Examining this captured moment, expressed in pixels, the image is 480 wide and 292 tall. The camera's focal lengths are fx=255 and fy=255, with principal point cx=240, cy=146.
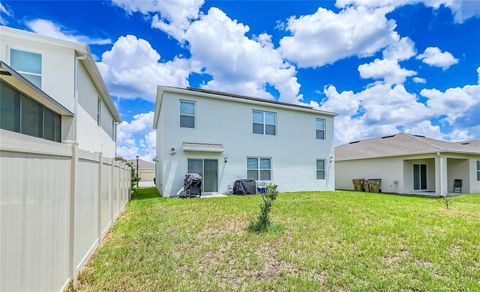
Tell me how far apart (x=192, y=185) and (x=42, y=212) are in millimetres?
10384

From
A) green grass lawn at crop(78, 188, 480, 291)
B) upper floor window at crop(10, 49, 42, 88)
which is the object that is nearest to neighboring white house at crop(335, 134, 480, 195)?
green grass lawn at crop(78, 188, 480, 291)

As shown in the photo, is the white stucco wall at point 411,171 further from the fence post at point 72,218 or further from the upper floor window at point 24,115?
the upper floor window at point 24,115

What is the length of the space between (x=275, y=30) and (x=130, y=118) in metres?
14.2

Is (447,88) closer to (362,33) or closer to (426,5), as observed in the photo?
Answer: (426,5)

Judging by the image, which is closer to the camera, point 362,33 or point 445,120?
point 362,33

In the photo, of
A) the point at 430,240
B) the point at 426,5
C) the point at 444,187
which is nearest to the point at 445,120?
the point at 444,187

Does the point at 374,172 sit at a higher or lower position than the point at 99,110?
lower

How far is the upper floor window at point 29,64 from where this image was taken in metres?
8.52

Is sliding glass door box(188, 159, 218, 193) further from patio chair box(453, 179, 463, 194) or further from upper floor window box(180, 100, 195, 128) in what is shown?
patio chair box(453, 179, 463, 194)

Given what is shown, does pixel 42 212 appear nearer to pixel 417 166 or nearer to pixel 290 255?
pixel 290 255

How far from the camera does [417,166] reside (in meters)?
18.5

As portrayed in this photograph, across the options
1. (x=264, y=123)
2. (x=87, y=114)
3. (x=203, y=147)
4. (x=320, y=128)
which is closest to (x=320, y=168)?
(x=320, y=128)

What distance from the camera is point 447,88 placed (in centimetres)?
1945

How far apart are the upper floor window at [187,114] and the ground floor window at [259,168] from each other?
4129 mm
